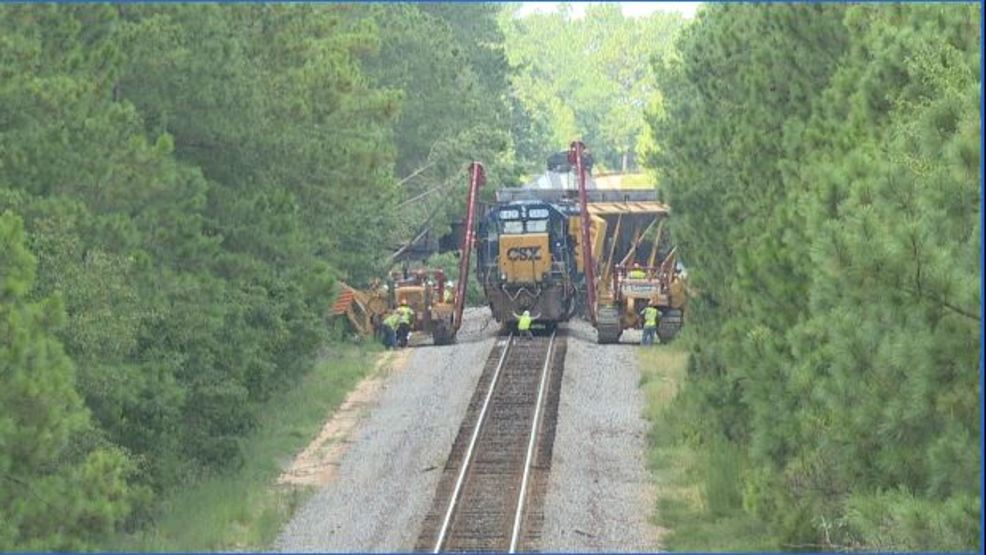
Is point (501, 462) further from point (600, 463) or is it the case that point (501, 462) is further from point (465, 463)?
point (600, 463)

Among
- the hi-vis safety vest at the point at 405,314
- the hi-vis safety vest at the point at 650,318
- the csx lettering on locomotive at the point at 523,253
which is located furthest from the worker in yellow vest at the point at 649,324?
the hi-vis safety vest at the point at 405,314

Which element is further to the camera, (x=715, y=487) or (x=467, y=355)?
(x=467, y=355)

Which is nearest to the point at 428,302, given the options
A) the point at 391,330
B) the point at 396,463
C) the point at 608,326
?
the point at 391,330

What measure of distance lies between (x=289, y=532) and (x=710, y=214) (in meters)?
14.0

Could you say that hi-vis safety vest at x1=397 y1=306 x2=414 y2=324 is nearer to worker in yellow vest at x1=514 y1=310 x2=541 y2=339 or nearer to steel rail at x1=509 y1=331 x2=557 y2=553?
worker in yellow vest at x1=514 y1=310 x2=541 y2=339

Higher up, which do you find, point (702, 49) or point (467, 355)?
point (702, 49)

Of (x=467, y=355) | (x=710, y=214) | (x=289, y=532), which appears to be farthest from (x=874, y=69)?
(x=467, y=355)

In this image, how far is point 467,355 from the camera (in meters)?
45.2

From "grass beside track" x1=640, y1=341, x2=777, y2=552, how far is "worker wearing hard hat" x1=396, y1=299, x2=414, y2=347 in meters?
12.4

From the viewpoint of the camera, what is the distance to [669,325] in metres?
48.7

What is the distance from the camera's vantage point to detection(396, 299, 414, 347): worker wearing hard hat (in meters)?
49.3

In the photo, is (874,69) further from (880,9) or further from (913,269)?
(913,269)

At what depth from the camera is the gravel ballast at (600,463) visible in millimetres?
26453

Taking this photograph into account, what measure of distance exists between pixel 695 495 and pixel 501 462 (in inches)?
137
